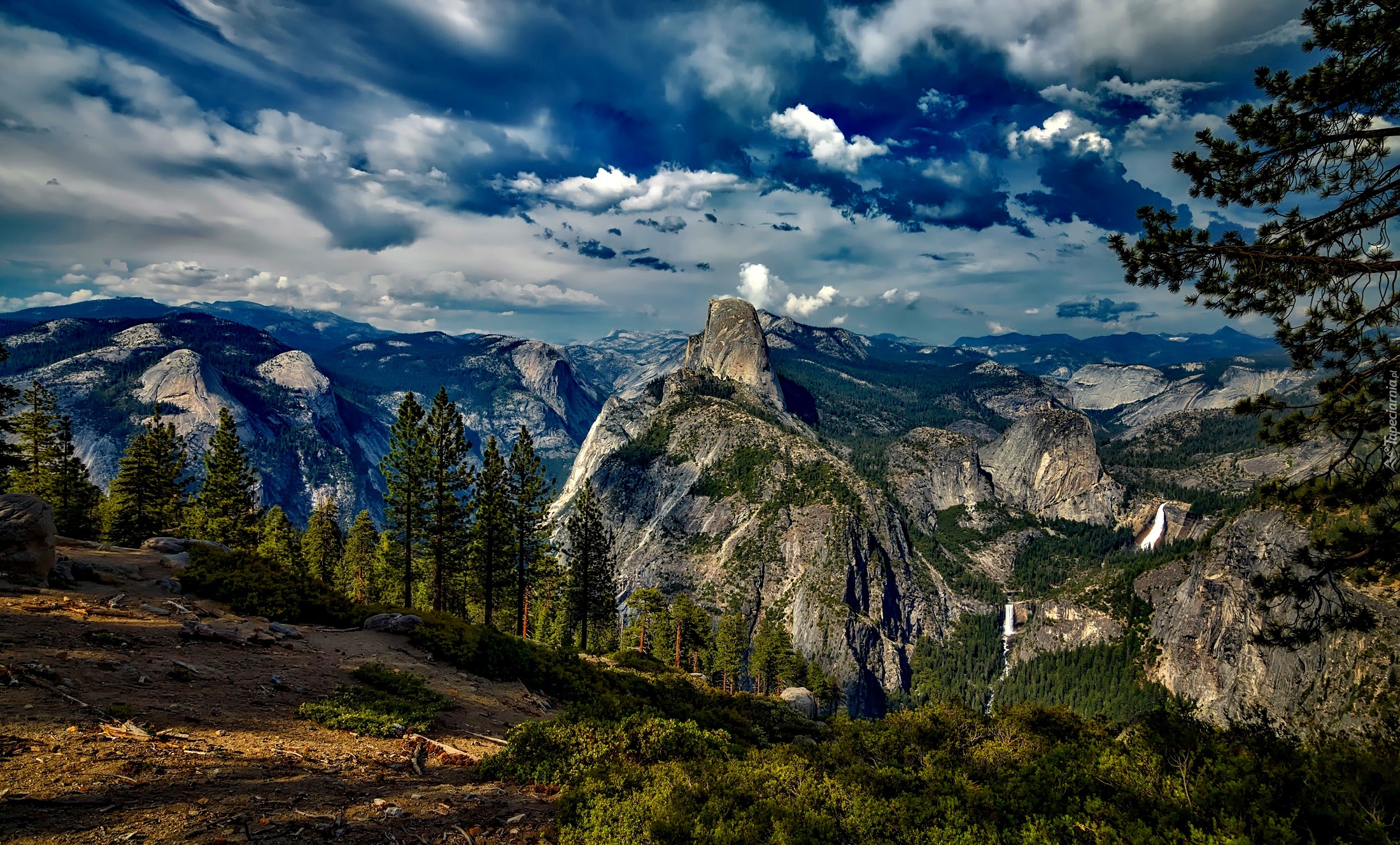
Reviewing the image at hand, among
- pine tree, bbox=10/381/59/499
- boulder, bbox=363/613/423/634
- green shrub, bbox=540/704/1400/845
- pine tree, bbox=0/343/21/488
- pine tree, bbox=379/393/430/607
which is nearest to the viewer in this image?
green shrub, bbox=540/704/1400/845

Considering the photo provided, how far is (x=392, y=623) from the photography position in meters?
24.1

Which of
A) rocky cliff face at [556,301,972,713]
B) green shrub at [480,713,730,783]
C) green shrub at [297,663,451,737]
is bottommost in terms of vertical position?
rocky cliff face at [556,301,972,713]

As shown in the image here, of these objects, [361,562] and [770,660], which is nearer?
[361,562]

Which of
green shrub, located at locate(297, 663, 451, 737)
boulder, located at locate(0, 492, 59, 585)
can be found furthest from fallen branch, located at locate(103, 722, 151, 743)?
boulder, located at locate(0, 492, 59, 585)

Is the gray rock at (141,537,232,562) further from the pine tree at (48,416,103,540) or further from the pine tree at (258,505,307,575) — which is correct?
the pine tree at (48,416,103,540)

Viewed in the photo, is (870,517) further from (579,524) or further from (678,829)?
(678,829)

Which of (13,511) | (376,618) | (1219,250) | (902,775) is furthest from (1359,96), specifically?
(13,511)

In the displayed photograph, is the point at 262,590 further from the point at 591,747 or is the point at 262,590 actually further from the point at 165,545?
the point at 591,747

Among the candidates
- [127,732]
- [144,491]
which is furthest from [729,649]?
[127,732]

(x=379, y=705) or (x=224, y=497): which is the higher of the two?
(x=224, y=497)

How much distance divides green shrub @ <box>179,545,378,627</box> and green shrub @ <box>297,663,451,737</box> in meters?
7.52

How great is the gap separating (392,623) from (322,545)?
174 ft

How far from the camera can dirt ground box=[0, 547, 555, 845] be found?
24.8 feet

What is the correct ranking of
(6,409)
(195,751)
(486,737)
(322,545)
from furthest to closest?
(322,545)
(6,409)
(486,737)
(195,751)
